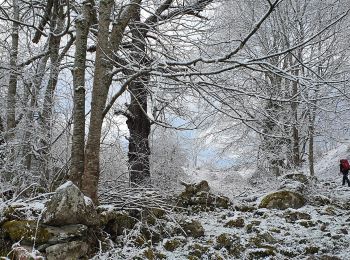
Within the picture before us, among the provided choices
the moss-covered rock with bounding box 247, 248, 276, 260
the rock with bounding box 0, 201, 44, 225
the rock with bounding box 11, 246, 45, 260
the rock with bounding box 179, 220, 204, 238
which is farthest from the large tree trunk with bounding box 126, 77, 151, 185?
the rock with bounding box 11, 246, 45, 260

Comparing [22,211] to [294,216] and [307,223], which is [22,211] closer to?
[307,223]

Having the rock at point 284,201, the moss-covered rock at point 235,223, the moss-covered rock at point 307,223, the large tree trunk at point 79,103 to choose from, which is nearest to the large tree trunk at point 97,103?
the large tree trunk at point 79,103

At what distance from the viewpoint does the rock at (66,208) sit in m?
3.91

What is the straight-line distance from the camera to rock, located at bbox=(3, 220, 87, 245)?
3811 millimetres

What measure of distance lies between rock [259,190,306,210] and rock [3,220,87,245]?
4.86 metres

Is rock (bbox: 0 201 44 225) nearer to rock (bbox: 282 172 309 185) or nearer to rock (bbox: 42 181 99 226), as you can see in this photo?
rock (bbox: 42 181 99 226)

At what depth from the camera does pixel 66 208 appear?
3.92 m

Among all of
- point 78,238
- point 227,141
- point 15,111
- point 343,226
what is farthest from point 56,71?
point 227,141

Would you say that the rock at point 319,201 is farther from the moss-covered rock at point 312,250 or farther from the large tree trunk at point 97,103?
the large tree trunk at point 97,103

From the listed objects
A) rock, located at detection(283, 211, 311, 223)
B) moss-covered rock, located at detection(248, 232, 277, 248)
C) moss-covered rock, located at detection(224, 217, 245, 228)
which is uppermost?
rock, located at detection(283, 211, 311, 223)

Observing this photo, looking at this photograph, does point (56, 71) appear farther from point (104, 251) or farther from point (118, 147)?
point (104, 251)

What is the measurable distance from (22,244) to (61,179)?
1.86m

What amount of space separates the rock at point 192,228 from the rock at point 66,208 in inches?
81.0

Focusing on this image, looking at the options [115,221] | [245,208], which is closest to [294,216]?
[245,208]
